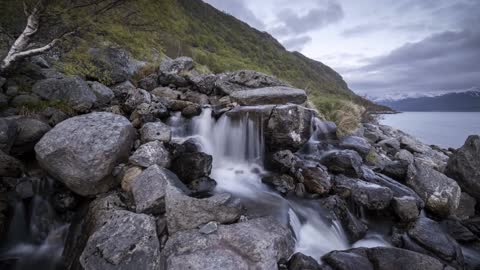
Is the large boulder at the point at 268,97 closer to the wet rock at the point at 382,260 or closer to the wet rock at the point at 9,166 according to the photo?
the wet rock at the point at 382,260

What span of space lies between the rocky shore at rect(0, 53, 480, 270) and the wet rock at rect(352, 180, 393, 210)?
24 mm

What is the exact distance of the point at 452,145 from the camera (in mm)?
12195

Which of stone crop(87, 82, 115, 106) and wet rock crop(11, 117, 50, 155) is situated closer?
Answer: wet rock crop(11, 117, 50, 155)

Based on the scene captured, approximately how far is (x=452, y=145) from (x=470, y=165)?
7.44 m

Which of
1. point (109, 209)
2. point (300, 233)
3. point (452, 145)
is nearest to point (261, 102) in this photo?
point (300, 233)

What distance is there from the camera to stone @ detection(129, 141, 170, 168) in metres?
4.67

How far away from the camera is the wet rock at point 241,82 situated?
10113mm

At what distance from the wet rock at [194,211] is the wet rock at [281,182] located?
81.9 inches

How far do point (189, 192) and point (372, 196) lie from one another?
4374mm

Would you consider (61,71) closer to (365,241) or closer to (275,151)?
(275,151)

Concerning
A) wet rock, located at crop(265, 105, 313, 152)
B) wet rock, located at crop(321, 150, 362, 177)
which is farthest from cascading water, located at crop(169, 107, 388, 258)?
wet rock, located at crop(321, 150, 362, 177)

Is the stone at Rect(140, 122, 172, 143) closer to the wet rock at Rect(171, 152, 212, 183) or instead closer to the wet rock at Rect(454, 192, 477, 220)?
the wet rock at Rect(171, 152, 212, 183)

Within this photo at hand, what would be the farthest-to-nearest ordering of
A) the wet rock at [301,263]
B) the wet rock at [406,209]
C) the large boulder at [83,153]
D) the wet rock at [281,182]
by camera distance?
the wet rock at [281,182], the wet rock at [406,209], the large boulder at [83,153], the wet rock at [301,263]

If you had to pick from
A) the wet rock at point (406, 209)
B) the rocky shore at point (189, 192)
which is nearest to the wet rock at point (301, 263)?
the rocky shore at point (189, 192)
